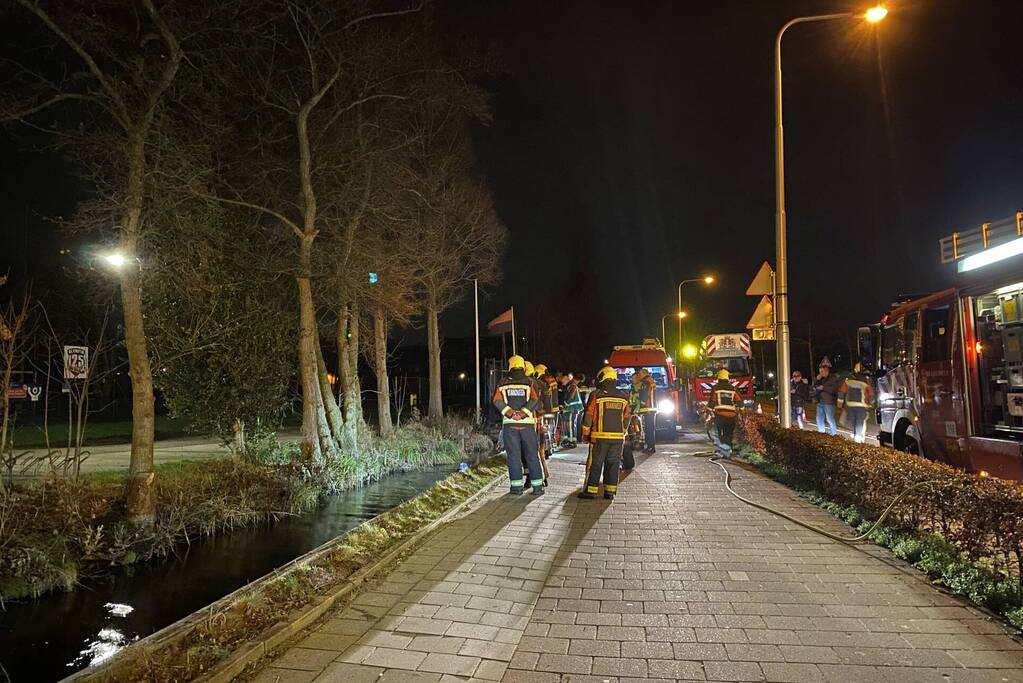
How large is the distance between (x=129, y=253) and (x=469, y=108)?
7.77m

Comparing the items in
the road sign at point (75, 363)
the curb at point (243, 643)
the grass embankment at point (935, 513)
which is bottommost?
the curb at point (243, 643)

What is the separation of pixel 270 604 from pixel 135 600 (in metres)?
2.26

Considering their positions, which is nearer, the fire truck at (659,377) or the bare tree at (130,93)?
the bare tree at (130,93)

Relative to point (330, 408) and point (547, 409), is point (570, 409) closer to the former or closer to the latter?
point (547, 409)

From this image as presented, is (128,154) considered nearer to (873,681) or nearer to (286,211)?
(286,211)

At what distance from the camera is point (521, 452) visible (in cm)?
919

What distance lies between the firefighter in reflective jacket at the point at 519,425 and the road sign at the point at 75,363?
4.94 m

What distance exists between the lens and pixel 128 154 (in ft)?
26.6

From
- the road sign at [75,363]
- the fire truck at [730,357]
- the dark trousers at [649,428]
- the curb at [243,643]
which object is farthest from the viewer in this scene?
the fire truck at [730,357]

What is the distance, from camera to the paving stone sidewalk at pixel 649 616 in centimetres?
383

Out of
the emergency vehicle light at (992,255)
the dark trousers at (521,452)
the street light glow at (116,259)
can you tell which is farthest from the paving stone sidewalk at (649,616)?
the street light glow at (116,259)

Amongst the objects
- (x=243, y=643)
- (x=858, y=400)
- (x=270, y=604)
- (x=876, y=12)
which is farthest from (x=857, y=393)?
(x=243, y=643)

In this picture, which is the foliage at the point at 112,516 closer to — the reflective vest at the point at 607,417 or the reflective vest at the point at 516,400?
the reflective vest at the point at 516,400

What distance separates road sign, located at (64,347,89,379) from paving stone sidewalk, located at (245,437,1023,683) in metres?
4.61
